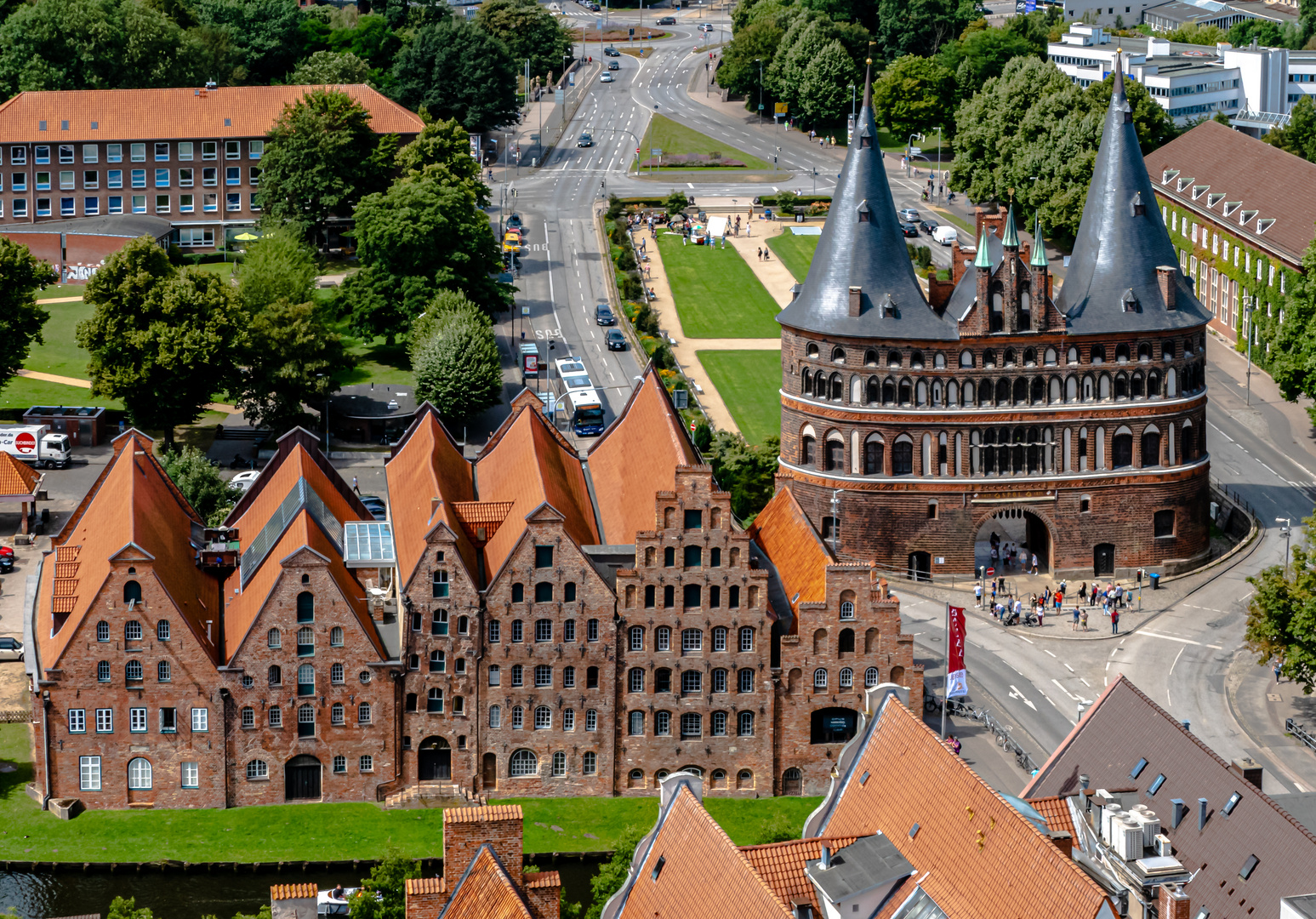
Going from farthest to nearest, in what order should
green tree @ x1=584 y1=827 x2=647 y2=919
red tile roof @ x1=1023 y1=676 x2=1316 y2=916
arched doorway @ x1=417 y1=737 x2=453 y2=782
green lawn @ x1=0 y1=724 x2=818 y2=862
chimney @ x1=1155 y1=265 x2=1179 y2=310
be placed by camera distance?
chimney @ x1=1155 y1=265 x2=1179 y2=310 < arched doorway @ x1=417 y1=737 x2=453 y2=782 < green lawn @ x1=0 y1=724 x2=818 y2=862 < green tree @ x1=584 y1=827 x2=647 y2=919 < red tile roof @ x1=1023 y1=676 x2=1316 y2=916

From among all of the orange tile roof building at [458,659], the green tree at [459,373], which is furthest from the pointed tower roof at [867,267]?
the green tree at [459,373]

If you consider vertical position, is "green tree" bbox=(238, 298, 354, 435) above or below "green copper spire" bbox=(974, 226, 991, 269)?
below

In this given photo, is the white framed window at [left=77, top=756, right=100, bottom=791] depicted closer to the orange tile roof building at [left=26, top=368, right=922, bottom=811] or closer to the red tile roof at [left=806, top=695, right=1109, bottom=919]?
the orange tile roof building at [left=26, top=368, right=922, bottom=811]

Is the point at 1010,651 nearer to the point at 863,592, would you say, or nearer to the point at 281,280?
the point at 863,592

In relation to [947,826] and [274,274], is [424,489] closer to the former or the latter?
[947,826]

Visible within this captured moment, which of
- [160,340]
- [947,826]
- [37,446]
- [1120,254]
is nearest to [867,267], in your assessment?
[1120,254]

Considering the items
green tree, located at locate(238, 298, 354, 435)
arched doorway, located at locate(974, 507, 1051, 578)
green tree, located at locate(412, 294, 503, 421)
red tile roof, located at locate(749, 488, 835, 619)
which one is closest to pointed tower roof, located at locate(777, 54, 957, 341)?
arched doorway, located at locate(974, 507, 1051, 578)
